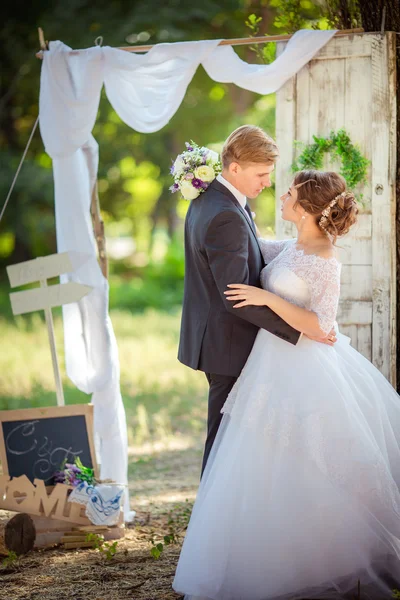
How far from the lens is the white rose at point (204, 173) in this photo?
361 cm

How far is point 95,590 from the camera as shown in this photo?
3621mm

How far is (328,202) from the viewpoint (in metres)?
3.49

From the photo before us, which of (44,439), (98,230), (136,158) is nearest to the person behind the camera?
(44,439)

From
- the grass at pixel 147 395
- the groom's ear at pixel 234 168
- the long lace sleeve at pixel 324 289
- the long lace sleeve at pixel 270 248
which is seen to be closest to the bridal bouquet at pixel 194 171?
the groom's ear at pixel 234 168

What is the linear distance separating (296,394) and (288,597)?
840mm

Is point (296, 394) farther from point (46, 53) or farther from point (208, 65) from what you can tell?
point (46, 53)

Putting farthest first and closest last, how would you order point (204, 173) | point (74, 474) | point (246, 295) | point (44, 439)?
point (44, 439)
point (74, 474)
point (204, 173)
point (246, 295)

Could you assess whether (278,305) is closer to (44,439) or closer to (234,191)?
(234,191)

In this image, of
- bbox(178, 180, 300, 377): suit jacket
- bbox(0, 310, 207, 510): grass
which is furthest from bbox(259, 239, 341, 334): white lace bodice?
bbox(0, 310, 207, 510): grass

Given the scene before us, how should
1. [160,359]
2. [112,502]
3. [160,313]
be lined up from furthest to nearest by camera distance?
[160,313], [160,359], [112,502]

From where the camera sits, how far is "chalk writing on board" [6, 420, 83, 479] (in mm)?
4555

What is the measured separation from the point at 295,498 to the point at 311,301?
2.84ft

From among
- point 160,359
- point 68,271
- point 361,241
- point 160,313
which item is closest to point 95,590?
point 68,271

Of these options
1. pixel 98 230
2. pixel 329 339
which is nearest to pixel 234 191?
pixel 329 339
